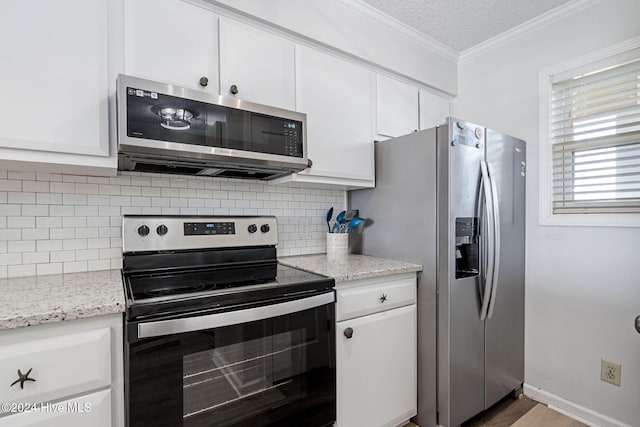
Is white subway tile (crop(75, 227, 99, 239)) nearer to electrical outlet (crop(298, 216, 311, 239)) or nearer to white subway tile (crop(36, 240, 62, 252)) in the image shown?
white subway tile (crop(36, 240, 62, 252))

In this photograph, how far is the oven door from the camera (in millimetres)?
1001

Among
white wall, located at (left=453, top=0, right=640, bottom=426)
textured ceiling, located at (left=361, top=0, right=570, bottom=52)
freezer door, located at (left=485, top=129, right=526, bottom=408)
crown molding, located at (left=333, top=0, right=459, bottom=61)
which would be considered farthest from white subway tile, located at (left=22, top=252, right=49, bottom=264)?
white wall, located at (left=453, top=0, right=640, bottom=426)

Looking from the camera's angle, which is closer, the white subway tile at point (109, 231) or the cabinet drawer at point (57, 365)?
the cabinet drawer at point (57, 365)

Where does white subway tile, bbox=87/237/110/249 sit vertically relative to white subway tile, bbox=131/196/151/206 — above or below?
below

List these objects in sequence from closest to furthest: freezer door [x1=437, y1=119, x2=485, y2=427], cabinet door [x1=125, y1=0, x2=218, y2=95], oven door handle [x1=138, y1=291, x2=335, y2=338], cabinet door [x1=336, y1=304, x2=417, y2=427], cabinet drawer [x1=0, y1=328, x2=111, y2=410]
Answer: cabinet drawer [x1=0, y1=328, x2=111, y2=410] < oven door handle [x1=138, y1=291, x2=335, y2=338] < cabinet door [x1=125, y1=0, x2=218, y2=95] < cabinet door [x1=336, y1=304, x2=417, y2=427] < freezer door [x1=437, y1=119, x2=485, y2=427]

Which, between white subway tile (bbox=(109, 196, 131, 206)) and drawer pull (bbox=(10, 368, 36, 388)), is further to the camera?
white subway tile (bbox=(109, 196, 131, 206))

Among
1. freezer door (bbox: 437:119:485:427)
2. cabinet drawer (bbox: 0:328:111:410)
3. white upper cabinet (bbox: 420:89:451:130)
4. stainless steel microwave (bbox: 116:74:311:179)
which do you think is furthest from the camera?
white upper cabinet (bbox: 420:89:451:130)

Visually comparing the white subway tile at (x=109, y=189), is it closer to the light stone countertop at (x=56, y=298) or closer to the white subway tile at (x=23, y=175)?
the white subway tile at (x=23, y=175)

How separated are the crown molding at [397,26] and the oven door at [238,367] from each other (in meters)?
1.66

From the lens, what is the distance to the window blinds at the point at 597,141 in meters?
1.76

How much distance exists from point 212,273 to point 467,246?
4.38 feet

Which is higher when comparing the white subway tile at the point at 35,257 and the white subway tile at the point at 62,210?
the white subway tile at the point at 62,210

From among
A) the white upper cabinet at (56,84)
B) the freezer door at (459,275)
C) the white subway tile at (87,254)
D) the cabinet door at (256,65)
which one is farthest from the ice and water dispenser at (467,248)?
the white subway tile at (87,254)

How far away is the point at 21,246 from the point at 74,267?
0.20 m
